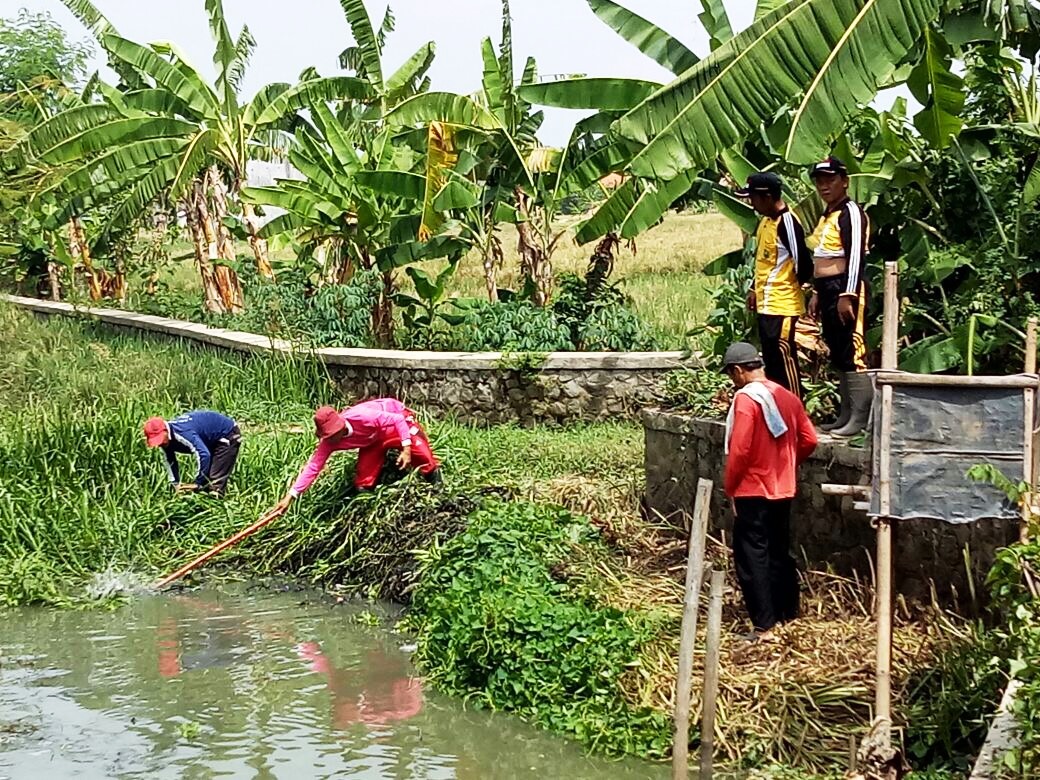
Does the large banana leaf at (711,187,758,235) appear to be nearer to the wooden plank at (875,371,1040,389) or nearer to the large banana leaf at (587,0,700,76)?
the large banana leaf at (587,0,700,76)

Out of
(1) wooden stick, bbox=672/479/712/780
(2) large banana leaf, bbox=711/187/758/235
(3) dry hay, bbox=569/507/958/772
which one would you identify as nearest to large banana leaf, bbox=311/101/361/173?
→ (2) large banana leaf, bbox=711/187/758/235

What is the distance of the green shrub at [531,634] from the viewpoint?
729cm

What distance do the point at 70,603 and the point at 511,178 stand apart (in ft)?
21.2

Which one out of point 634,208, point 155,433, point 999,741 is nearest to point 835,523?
point 999,741

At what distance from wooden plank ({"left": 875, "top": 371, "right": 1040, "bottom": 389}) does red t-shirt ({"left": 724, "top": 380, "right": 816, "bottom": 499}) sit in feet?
4.36

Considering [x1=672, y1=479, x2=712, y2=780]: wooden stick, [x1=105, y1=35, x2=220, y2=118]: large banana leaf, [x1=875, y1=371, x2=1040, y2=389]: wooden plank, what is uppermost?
[x1=105, y1=35, x2=220, y2=118]: large banana leaf

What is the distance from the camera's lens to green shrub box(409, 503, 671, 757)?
729cm

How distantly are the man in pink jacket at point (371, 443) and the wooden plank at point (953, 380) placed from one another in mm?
4903

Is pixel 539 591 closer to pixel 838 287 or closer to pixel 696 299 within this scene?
pixel 838 287

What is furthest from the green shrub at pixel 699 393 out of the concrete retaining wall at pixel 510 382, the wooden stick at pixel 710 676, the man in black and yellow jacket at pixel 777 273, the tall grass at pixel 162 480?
the wooden stick at pixel 710 676

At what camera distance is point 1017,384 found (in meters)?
5.97

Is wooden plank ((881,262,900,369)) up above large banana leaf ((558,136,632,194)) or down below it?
below

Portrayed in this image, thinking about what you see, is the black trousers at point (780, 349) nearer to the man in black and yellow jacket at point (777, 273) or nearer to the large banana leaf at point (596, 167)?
the man in black and yellow jacket at point (777, 273)

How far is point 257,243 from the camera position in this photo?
18781 millimetres
